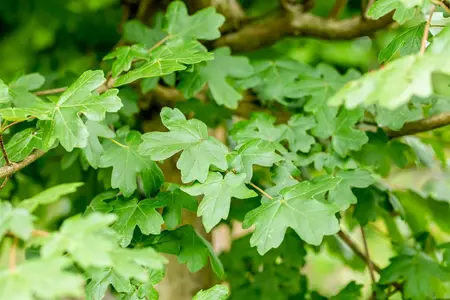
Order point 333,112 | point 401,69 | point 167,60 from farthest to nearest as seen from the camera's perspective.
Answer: point 333,112
point 167,60
point 401,69

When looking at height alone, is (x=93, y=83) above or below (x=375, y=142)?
above

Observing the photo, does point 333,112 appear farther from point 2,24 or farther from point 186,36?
point 2,24

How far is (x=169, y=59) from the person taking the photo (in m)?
1.13

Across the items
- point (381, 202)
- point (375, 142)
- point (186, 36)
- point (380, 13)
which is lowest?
point (381, 202)

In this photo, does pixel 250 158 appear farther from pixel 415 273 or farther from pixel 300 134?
pixel 415 273

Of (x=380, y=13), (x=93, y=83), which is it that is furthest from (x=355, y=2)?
(x=93, y=83)

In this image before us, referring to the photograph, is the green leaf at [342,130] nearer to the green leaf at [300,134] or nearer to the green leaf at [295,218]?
the green leaf at [300,134]

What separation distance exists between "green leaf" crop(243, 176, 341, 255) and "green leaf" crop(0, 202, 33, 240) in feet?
1.30

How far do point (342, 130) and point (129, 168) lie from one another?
1.53ft

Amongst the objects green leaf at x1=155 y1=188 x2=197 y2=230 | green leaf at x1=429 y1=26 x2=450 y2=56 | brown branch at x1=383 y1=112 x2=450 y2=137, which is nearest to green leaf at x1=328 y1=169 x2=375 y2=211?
brown branch at x1=383 y1=112 x2=450 y2=137

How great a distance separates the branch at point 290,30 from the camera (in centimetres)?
156

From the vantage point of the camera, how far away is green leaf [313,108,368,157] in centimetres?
127

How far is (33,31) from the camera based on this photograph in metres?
2.39

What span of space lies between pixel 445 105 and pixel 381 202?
0.92 ft
